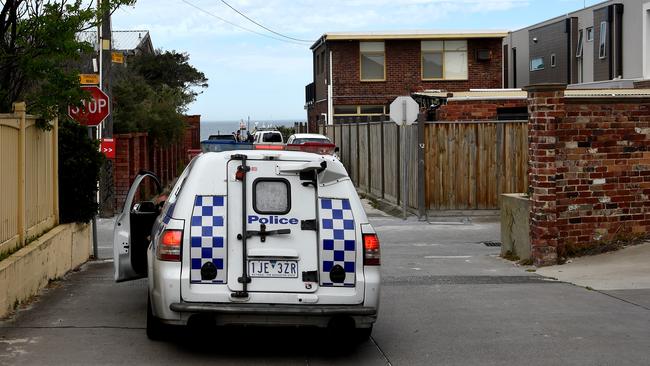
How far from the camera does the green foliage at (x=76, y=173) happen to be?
45.9 feet

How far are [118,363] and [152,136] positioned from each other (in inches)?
931

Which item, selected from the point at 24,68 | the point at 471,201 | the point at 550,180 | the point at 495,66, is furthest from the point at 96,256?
the point at 495,66

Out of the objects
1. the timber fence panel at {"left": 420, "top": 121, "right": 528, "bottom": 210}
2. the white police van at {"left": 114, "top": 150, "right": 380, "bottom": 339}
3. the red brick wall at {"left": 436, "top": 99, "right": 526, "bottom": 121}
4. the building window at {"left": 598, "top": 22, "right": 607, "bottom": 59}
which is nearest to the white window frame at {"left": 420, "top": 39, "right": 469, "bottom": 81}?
the building window at {"left": 598, "top": 22, "right": 607, "bottom": 59}

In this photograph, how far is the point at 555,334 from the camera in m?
9.03

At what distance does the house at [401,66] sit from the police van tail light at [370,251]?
127 ft

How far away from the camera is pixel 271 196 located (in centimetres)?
798

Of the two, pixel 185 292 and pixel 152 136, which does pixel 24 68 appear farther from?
pixel 152 136

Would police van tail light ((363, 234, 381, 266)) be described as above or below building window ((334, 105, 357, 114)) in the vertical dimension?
below

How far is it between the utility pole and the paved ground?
→ 34.4 feet

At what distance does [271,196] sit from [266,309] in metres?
0.93

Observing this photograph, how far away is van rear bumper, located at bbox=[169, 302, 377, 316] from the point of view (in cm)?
763

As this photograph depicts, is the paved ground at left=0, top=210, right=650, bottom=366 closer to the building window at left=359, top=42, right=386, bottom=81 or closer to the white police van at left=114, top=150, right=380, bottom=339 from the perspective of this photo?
the white police van at left=114, top=150, right=380, bottom=339

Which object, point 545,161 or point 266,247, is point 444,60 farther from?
point 266,247

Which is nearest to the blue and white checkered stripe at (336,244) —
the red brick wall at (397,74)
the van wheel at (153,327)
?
the van wheel at (153,327)
